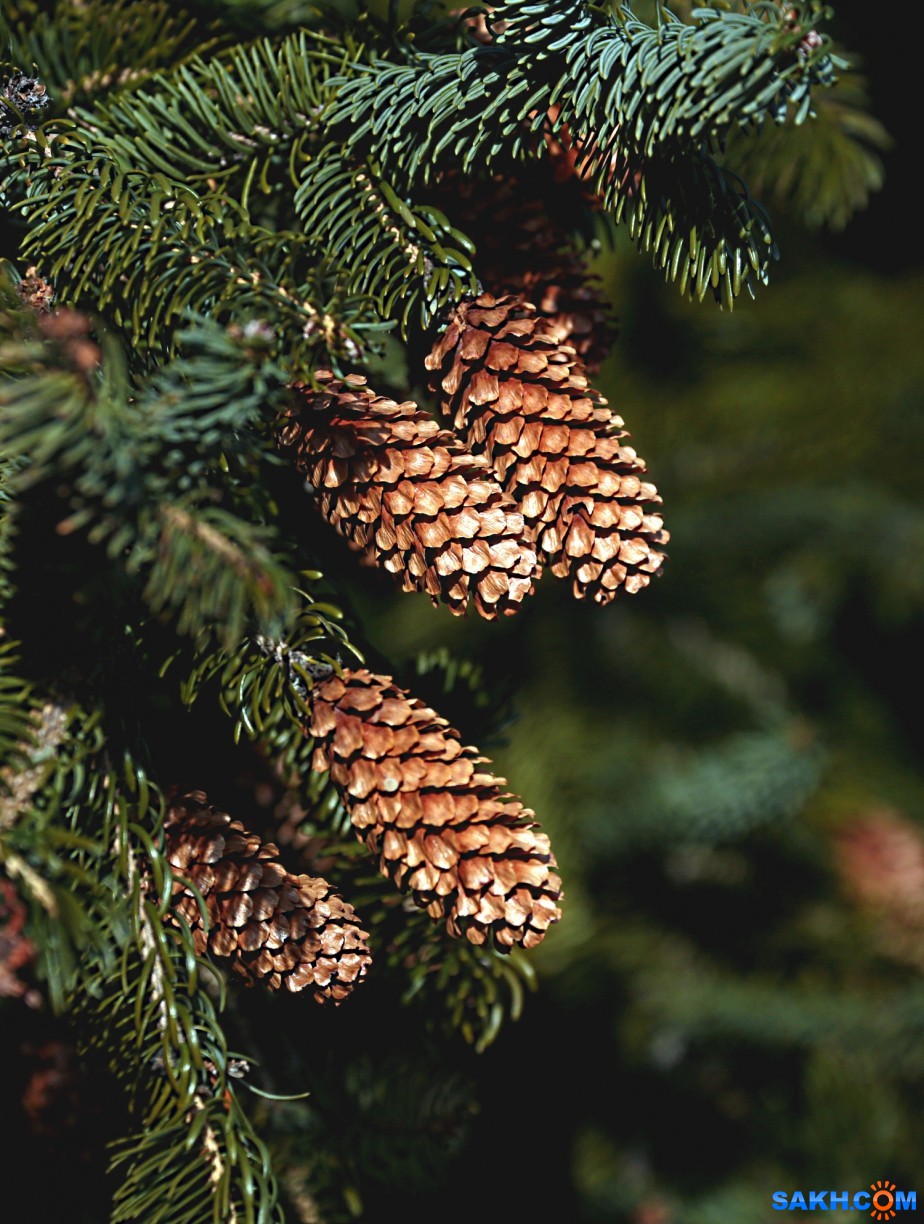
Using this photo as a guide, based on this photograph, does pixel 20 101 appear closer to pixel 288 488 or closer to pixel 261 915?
pixel 288 488

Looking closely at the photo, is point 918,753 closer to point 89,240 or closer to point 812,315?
point 812,315

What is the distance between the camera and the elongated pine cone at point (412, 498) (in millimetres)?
362

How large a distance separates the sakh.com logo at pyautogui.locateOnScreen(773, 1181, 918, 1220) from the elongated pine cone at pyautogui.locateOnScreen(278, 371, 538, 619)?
38.8 inches

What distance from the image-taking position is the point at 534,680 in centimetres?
134

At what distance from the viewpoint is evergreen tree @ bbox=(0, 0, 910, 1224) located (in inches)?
13.3

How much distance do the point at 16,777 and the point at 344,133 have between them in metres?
0.29

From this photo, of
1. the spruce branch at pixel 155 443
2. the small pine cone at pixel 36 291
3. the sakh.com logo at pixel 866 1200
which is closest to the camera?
the spruce branch at pixel 155 443

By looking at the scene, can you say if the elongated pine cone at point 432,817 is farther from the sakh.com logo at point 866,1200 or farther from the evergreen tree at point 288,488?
the sakh.com logo at point 866,1200

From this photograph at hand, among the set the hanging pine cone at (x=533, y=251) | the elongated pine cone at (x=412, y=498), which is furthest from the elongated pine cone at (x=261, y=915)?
the hanging pine cone at (x=533, y=251)

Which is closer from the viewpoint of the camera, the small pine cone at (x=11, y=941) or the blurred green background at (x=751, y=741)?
the small pine cone at (x=11, y=941)

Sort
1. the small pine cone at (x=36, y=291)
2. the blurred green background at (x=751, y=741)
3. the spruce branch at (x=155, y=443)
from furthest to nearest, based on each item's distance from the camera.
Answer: the blurred green background at (x=751, y=741) → the small pine cone at (x=36, y=291) → the spruce branch at (x=155, y=443)

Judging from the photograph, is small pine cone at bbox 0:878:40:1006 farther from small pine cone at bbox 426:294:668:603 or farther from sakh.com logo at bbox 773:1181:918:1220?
sakh.com logo at bbox 773:1181:918:1220

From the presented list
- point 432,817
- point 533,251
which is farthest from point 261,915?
point 533,251

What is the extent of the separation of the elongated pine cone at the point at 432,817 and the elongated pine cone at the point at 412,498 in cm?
5
